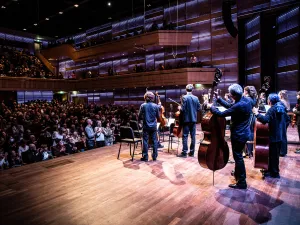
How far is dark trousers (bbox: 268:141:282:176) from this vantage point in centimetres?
358

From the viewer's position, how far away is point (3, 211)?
266 centimetres

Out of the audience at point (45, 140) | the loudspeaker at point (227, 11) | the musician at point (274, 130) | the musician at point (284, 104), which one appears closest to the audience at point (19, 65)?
the audience at point (45, 140)

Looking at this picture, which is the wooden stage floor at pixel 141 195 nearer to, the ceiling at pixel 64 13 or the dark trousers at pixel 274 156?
the dark trousers at pixel 274 156

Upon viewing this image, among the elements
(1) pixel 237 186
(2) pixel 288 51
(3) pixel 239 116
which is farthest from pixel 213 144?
(2) pixel 288 51

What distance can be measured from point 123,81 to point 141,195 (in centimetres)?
1192

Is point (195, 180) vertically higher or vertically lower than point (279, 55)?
lower

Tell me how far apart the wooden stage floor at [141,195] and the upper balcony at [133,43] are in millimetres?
9879

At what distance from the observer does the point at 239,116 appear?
2.96m

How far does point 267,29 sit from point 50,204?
10712mm

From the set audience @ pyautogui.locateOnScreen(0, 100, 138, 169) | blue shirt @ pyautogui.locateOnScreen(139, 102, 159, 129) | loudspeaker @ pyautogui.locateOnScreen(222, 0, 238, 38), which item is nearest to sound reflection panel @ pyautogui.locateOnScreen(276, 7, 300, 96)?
loudspeaker @ pyautogui.locateOnScreen(222, 0, 238, 38)

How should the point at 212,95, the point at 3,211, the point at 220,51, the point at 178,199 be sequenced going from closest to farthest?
the point at 3,211
the point at 178,199
the point at 212,95
the point at 220,51

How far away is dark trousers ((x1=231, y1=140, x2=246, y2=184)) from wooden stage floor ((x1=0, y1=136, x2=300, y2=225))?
0.18m

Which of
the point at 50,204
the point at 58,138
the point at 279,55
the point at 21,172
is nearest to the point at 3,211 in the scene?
the point at 50,204

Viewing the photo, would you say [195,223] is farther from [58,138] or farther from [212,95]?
[58,138]
